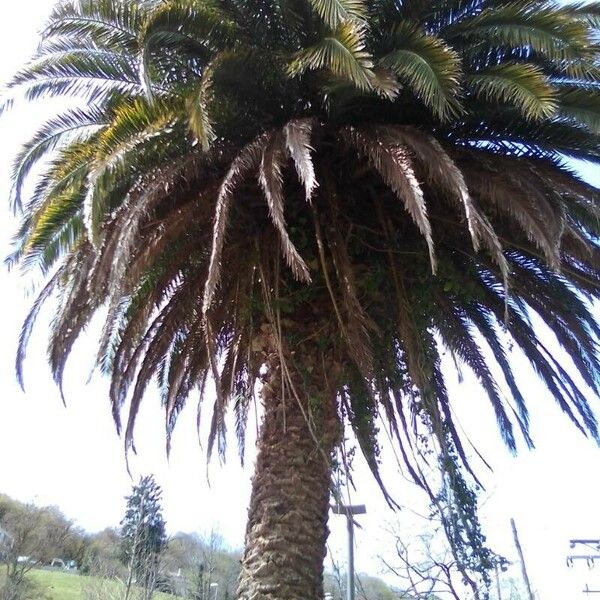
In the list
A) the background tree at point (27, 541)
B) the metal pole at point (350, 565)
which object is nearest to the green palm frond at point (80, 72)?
the metal pole at point (350, 565)

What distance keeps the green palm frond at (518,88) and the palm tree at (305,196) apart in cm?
2

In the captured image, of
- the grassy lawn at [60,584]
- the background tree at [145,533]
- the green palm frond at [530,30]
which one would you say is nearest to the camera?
the green palm frond at [530,30]

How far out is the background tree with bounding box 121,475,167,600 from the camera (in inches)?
938

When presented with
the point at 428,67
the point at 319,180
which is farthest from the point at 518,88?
the point at 319,180

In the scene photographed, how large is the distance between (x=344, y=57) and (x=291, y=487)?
3319 millimetres

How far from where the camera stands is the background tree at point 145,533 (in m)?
23.8

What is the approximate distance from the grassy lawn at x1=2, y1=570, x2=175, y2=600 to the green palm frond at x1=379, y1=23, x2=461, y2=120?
1176 inches

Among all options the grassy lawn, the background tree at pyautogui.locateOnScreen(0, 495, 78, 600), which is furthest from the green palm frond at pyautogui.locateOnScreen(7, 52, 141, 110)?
the grassy lawn

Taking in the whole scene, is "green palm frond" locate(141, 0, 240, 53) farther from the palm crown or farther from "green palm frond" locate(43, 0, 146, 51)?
"green palm frond" locate(43, 0, 146, 51)

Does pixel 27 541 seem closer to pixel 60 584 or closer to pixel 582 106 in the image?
pixel 60 584

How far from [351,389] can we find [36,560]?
2744 centimetres

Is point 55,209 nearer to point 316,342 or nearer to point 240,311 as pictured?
point 240,311

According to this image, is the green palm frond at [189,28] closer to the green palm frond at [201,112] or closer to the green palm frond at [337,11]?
the green palm frond at [201,112]

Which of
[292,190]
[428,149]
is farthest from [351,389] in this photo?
[428,149]
